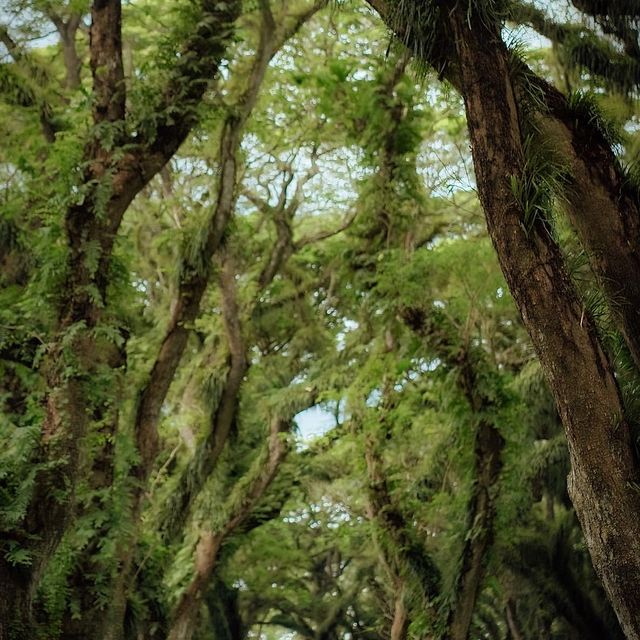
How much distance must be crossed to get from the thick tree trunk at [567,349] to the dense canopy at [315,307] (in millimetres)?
13

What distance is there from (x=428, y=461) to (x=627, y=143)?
8.27m

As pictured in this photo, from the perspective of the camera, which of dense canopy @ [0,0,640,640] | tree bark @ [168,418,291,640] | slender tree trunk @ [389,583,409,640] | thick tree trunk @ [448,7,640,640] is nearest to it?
thick tree trunk @ [448,7,640,640]

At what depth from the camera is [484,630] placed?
68.0ft

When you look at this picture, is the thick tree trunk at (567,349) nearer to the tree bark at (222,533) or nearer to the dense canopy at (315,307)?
the dense canopy at (315,307)

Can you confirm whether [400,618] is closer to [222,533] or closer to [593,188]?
[222,533]

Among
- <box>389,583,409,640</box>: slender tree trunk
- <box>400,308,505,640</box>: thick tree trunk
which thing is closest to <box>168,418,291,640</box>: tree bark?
<box>389,583,409,640</box>: slender tree trunk

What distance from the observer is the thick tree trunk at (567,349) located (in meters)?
3.52

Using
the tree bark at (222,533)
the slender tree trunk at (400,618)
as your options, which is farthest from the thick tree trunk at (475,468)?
the tree bark at (222,533)

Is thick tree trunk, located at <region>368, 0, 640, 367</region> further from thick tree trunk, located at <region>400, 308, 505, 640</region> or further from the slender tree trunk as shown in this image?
the slender tree trunk

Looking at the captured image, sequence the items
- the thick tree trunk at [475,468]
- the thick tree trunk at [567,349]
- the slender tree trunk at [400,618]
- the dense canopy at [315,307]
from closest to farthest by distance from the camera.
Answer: the thick tree trunk at [567,349] < the dense canopy at [315,307] < the thick tree trunk at [475,468] < the slender tree trunk at [400,618]

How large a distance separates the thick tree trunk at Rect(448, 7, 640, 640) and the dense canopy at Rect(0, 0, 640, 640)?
13 millimetres

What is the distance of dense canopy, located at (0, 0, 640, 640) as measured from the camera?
4176 millimetres

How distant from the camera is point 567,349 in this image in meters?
3.72

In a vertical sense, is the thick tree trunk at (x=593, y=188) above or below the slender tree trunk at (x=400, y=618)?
above
